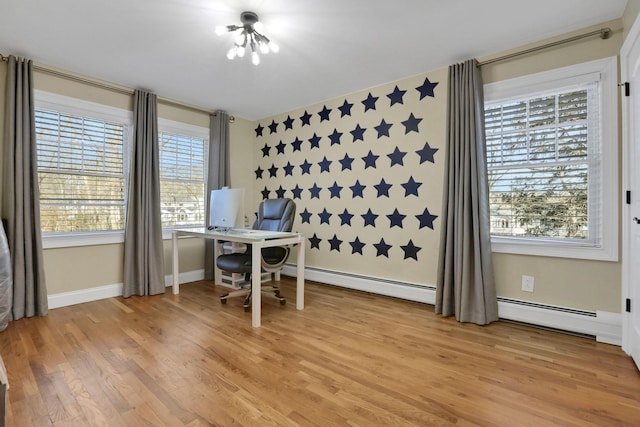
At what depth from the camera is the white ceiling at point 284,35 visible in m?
2.12

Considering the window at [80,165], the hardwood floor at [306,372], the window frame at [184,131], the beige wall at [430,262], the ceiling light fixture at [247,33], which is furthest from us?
the window frame at [184,131]

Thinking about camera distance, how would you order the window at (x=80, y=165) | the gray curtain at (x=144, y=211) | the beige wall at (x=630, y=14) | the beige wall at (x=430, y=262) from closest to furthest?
1. the beige wall at (x=630, y=14)
2. the beige wall at (x=430, y=262)
3. the window at (x=80, y=165)
4. the gray curtain at (x=144, y=211)

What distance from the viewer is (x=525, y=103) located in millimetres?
2668

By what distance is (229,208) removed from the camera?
2.95m

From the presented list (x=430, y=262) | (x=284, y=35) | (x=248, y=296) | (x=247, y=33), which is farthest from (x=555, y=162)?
(x=248, y=296)

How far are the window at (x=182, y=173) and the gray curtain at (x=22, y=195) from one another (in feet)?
4.05

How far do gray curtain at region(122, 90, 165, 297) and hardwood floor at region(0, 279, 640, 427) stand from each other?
2.10ft

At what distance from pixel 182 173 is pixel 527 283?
155 inches

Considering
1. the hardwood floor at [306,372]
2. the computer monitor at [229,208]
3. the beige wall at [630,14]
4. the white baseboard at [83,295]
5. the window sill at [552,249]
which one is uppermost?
the beige wall at [630,14]

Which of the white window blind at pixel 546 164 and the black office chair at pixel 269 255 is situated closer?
the white window blind at pixel 546 164

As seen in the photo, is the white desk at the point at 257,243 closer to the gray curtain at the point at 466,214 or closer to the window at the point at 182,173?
the window at the point at 182,173

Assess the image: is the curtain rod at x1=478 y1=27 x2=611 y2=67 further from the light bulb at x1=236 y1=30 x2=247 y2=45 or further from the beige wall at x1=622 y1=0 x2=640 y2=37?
the light bulb at x1=236 y1=30 x2=247 y2=45

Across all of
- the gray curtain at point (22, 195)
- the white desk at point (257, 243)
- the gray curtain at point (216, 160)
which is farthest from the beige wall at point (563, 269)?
the gray curtain at point (22, 195)

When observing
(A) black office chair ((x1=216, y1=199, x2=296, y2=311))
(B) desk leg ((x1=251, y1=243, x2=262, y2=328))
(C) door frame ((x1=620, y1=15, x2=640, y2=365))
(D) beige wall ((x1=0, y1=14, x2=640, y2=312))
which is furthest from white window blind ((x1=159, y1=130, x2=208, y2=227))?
(C) door frame ((x1=620, y1=15, x2=640, y2=365))
